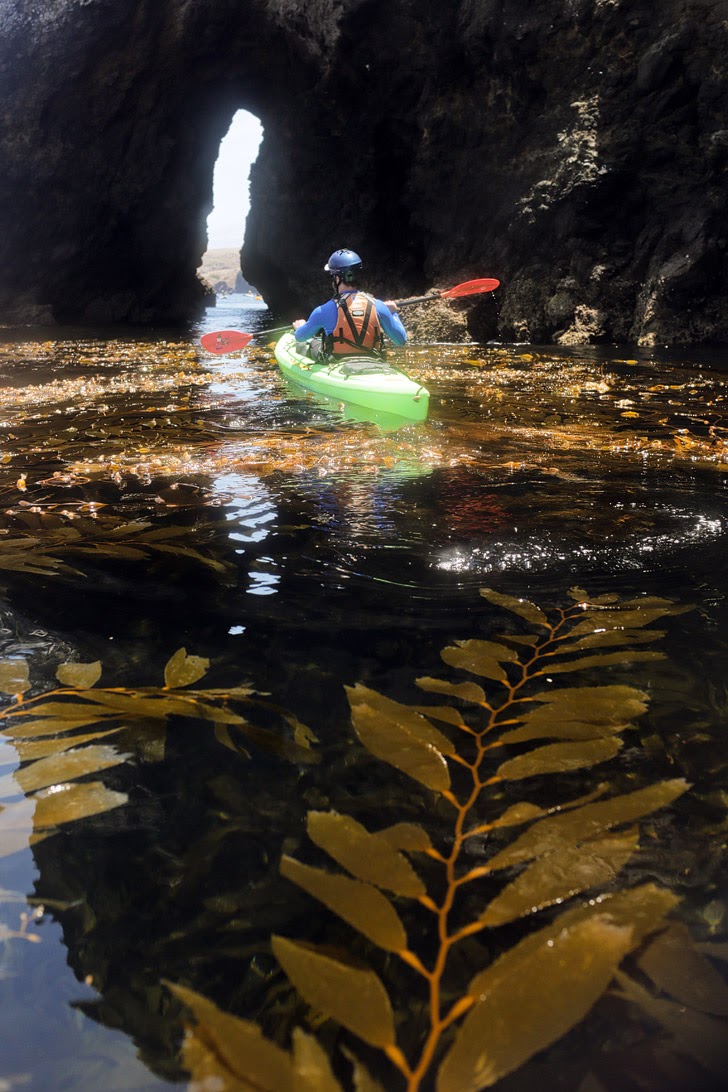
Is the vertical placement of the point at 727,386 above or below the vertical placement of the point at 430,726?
above

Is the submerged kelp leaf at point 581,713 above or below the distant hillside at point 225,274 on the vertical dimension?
below

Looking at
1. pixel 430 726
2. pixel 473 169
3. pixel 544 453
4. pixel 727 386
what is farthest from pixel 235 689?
pixel 473 169

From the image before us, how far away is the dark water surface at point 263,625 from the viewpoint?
2.97 feet

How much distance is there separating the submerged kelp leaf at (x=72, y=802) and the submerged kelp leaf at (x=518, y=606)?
44.6 inches

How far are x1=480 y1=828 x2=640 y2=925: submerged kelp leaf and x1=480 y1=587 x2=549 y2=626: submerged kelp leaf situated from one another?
3.03 feet

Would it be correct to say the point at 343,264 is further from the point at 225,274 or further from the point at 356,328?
the point at 225,274

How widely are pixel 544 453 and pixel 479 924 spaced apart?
3934 millimetres

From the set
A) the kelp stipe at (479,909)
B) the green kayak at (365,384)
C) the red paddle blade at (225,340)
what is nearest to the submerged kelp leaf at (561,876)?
the kelp stipe at (479,909)

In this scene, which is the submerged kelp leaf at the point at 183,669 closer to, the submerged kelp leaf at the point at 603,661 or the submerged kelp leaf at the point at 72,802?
the submerged kelp leaf at the point at 72,802

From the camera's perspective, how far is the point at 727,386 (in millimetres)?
7656

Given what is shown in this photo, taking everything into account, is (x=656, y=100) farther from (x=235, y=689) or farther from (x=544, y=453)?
(x=235, y=689)

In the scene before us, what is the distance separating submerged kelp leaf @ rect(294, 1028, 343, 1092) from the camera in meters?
0.67

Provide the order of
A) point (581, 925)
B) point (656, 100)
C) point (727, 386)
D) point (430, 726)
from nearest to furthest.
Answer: point (581, 925) → point (430, 726) → point (727, 386) → point (656, 100)

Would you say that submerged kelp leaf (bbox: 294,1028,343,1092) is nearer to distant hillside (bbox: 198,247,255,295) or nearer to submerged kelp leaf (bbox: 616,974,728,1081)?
submerged kelp leaf (bbox: 616,974,728,1081)
